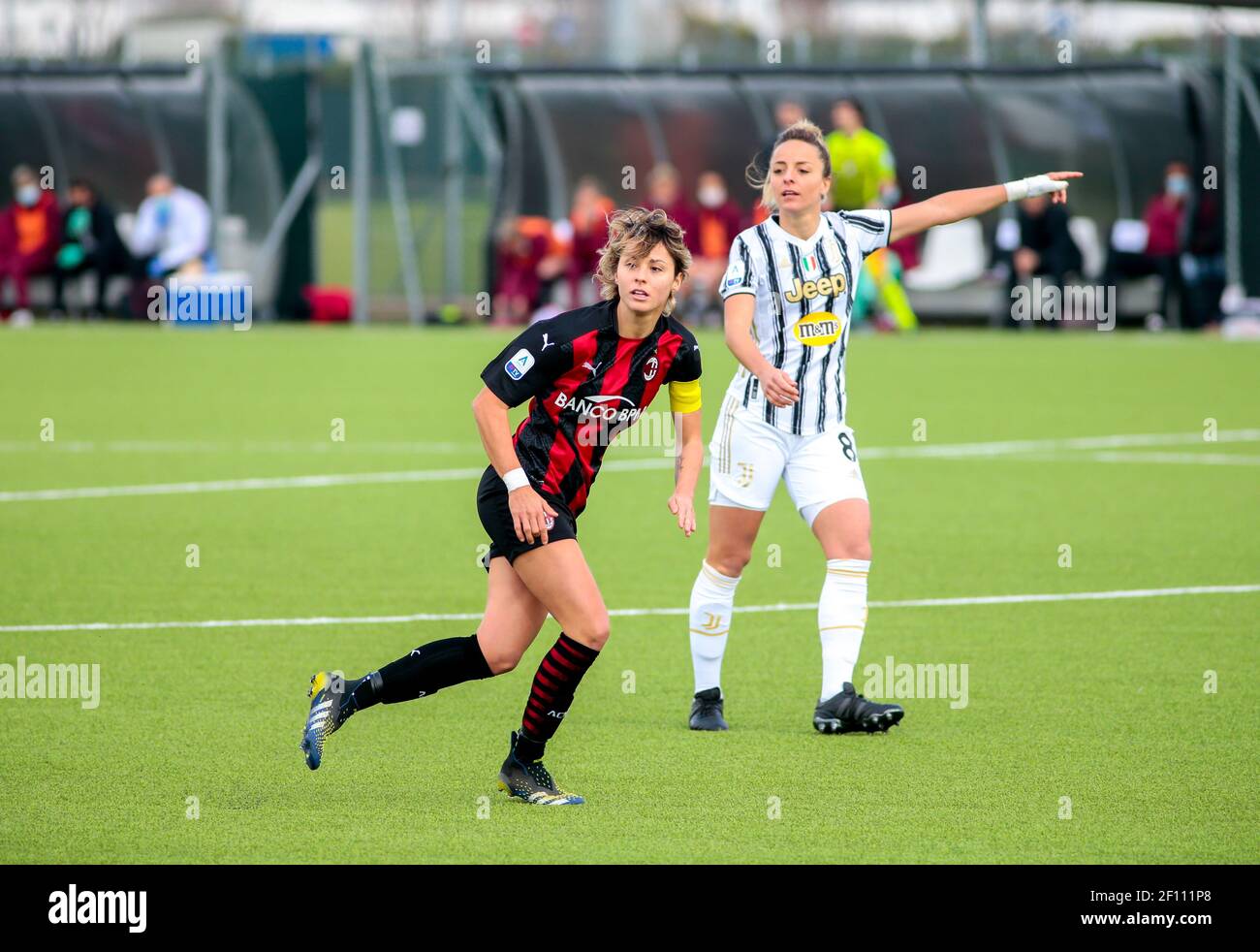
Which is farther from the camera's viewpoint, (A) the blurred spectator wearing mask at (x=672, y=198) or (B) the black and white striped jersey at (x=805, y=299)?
(A) the blurred spectator wearing mask at (x=672, y=198)

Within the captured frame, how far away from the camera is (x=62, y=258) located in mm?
32594

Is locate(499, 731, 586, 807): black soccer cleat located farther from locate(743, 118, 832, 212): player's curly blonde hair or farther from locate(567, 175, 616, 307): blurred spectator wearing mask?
locate(567, 175, 616, 307): blurred spectator wearing mask

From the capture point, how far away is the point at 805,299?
25.8ft

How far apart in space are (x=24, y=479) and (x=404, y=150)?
32.2 metres

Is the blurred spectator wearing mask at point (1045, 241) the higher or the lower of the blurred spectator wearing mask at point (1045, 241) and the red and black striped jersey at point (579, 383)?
the higher

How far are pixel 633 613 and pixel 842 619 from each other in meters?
2.63

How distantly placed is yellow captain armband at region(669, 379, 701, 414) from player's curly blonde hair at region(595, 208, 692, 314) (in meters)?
0.30

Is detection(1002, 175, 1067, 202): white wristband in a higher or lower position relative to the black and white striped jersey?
higher

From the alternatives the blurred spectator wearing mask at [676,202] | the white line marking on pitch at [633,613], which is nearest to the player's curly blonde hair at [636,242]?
the white line marking on pitch at [633,613]

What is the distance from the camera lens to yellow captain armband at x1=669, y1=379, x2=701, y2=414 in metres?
7.04

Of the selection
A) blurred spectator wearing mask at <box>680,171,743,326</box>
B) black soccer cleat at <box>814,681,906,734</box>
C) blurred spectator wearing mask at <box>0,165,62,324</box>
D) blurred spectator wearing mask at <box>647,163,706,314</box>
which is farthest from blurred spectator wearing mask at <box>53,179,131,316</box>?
black soccer cleat at <box>814,681,906,734</box>

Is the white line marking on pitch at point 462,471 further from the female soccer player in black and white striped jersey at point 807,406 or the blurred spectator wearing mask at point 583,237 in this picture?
the blurred spectator wearing mask at point 583,237

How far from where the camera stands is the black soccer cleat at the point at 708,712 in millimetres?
7867

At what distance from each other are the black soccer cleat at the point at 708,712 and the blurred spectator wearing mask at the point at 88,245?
25707 mm
